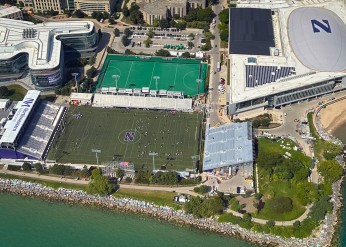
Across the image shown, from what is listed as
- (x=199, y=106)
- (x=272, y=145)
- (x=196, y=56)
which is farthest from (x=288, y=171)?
(x=196, y=56)

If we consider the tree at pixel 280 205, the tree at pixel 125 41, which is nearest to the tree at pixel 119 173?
the tree at pixel 280 205

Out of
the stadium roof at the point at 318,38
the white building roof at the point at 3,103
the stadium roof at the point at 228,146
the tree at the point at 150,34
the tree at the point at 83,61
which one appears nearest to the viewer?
the stadium roof at the point at 228,146

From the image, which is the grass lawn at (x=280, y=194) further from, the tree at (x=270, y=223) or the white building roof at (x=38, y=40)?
the white building roof at (x=38, y=40)

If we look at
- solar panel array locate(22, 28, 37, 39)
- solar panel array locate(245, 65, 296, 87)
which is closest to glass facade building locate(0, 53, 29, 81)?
solar panel array locate(22, 28, 37, 39)

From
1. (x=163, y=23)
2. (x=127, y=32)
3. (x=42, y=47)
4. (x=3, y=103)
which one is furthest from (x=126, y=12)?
(x=3, y=103)

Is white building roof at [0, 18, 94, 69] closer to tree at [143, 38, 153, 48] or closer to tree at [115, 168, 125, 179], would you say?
tree at [143, 38, 153, 48]

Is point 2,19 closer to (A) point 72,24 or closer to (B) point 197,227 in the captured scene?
(A) point 72,24
